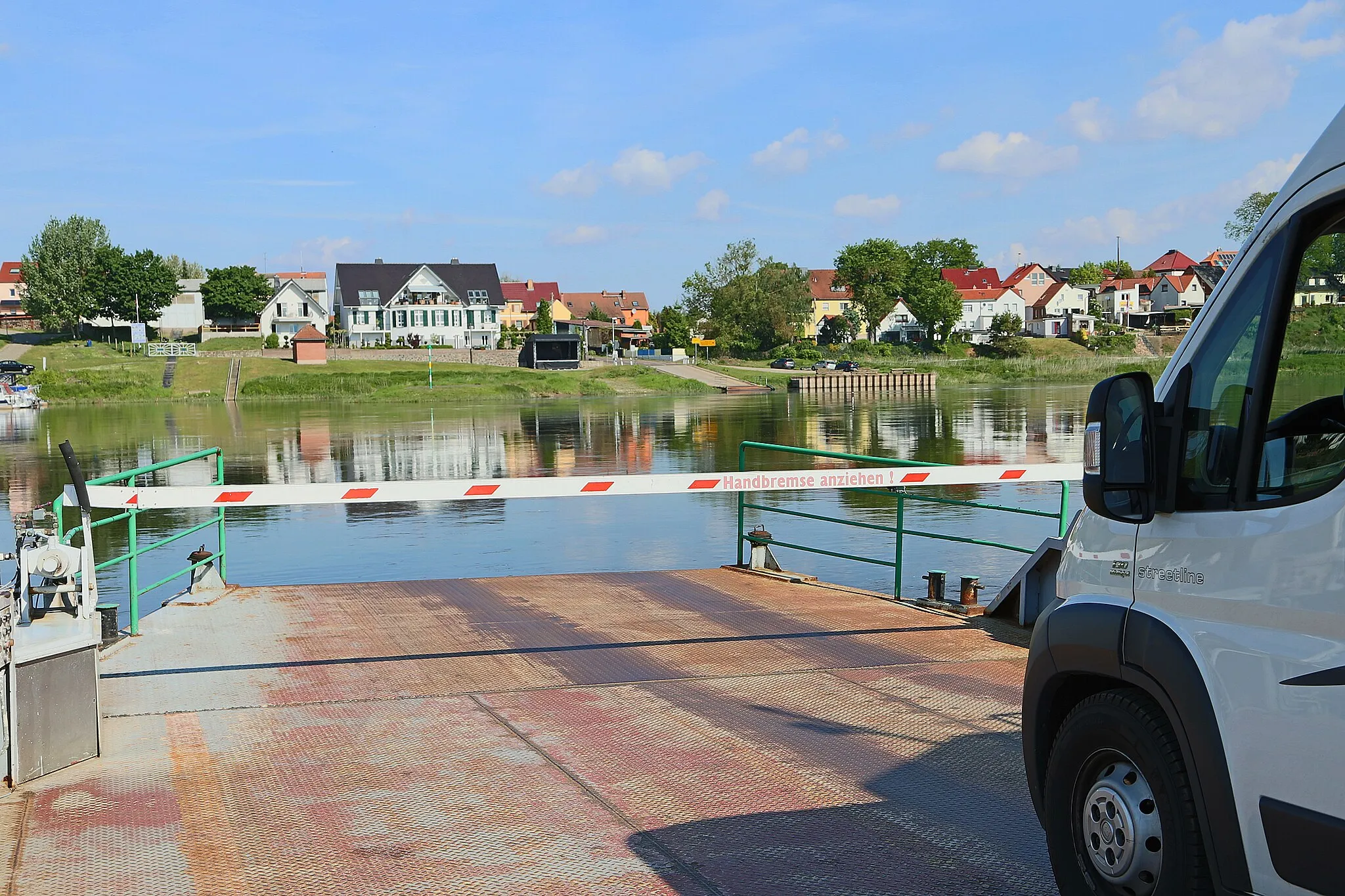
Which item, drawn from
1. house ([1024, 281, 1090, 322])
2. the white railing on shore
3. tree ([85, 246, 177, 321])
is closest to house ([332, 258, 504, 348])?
tree ([85, 246, 177, 321])

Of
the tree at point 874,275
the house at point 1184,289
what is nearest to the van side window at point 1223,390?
the house at point 1184,289

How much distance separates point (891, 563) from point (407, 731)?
4836 mm

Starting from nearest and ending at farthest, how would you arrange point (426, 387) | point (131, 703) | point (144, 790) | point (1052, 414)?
point (144, 790), point (131, 703), point (1052, 414), point (426, 387)

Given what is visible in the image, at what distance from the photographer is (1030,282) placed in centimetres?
14850

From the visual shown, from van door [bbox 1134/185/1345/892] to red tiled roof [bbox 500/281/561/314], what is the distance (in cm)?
13845

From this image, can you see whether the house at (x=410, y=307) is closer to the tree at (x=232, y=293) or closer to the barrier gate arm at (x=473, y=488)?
the tree at (x=232, y=293)

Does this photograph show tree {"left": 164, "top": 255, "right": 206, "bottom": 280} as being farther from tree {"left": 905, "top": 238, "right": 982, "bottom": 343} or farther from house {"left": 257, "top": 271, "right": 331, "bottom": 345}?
tree {"left": 905, "top": 238, "right": 982, "bottom": 343}

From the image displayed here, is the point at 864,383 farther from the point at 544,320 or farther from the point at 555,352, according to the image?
the point at 544,320

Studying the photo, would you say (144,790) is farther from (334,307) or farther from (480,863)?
(334,307)

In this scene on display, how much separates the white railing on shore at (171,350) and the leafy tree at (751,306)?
163 ft

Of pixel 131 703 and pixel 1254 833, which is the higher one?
pixel 1254 833

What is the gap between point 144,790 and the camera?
5547 millimetres

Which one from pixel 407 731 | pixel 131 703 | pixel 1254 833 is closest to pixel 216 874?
pixel 407 731

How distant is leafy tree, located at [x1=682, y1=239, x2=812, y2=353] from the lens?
121 meters
